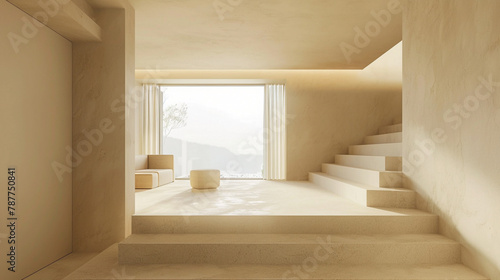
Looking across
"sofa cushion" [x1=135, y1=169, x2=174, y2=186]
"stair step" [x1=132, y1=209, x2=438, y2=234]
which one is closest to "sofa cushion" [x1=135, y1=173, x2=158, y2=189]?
"sofa cushion" [x1=135, y1=169, x2=174, y2=186]

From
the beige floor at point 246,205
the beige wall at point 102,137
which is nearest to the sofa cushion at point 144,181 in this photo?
the beige floor at point 246,205

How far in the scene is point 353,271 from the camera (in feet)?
7.06

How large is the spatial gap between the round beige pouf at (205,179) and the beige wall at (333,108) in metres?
2.26

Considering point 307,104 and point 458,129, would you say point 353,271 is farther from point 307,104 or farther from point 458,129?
point 307,104

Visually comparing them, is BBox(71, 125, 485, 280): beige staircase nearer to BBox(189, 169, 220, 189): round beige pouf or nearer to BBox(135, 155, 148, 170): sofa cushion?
BBox(189, 169, 220, 189): round beige pouf

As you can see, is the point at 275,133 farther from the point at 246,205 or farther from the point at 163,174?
the point at 246,205

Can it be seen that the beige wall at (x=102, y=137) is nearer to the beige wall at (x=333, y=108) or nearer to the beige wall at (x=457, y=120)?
the beige wall at (x=457, y=120)

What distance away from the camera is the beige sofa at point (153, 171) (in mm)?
4645

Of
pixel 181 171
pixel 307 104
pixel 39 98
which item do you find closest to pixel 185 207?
pixel 39 98

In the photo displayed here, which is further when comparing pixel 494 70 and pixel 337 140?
pixel 337 140

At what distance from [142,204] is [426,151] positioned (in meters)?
3.00

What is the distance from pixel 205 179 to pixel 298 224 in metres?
2.15

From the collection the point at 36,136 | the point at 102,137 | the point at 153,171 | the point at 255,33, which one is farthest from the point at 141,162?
the point at 255,33

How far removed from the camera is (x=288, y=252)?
2287 mm
